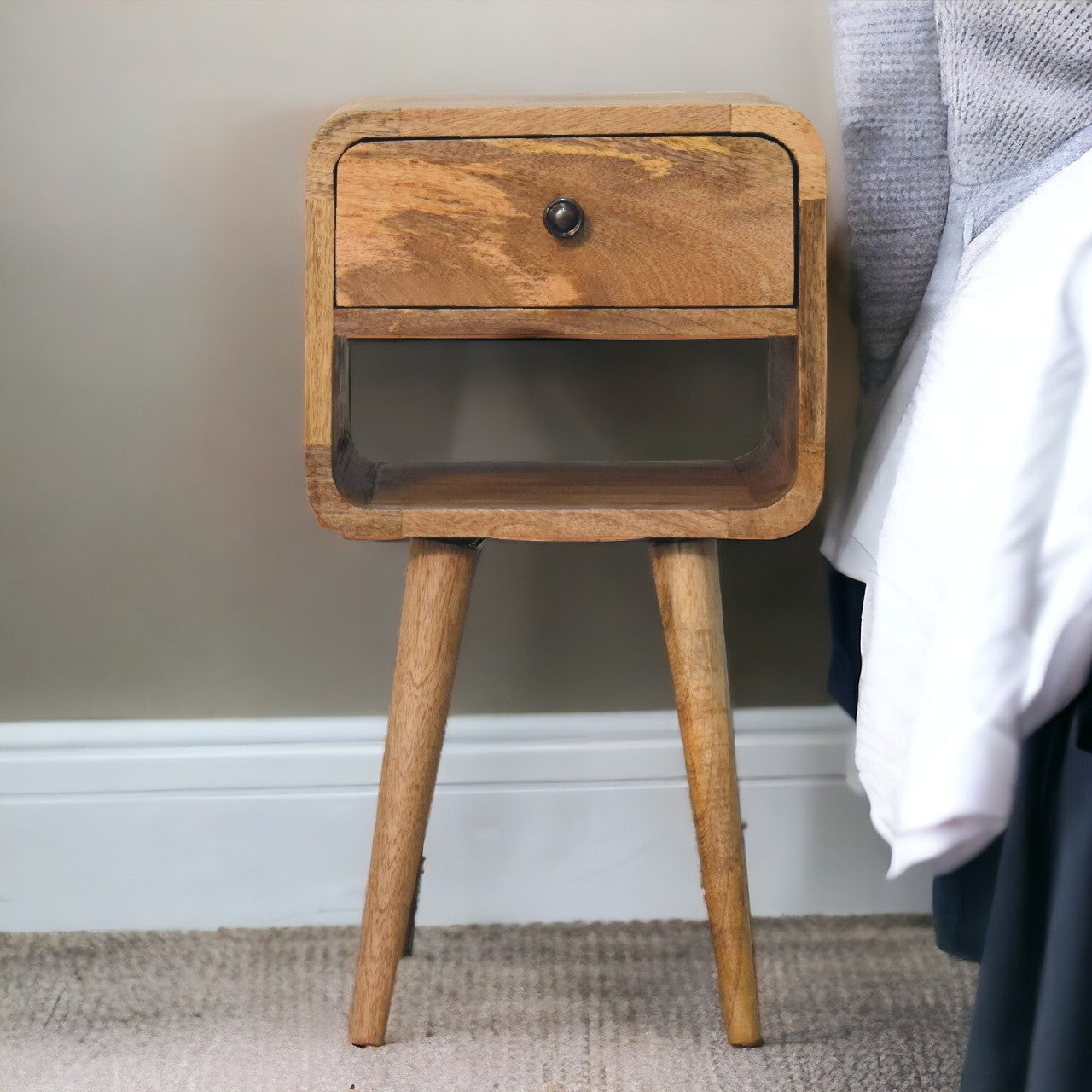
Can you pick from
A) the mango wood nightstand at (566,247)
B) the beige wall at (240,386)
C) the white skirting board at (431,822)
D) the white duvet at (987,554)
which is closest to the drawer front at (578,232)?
the mango wood nightstand at (566,247)

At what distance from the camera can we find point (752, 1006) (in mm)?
829

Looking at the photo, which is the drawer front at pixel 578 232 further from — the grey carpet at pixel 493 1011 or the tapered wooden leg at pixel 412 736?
the grey carpet at pixel 493 1011

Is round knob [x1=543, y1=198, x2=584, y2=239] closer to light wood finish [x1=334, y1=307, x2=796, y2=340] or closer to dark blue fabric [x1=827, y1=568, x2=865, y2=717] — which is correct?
light wood finish [x1=334, y1=307, x2=796, y2=340]

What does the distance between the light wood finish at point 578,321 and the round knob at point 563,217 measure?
49 mm

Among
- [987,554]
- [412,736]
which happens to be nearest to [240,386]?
[412,736]

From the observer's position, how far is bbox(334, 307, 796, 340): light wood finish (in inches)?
27.5

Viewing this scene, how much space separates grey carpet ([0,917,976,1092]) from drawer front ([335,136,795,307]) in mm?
573

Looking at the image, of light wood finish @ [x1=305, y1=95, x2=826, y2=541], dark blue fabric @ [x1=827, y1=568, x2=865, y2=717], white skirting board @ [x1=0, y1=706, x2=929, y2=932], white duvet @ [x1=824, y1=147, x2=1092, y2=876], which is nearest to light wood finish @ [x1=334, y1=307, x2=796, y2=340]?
light wood finish @ [x1=305, y1=95, x2=826, y2=541]

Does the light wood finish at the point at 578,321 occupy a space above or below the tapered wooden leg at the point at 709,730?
above

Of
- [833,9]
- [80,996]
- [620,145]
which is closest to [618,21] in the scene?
[833,9]

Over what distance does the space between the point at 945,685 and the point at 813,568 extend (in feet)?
1.81

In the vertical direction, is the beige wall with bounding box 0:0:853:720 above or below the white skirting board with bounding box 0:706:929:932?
above

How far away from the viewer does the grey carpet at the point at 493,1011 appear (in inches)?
32.2

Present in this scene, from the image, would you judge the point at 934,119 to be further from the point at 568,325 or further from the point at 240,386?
the point at 240,386
